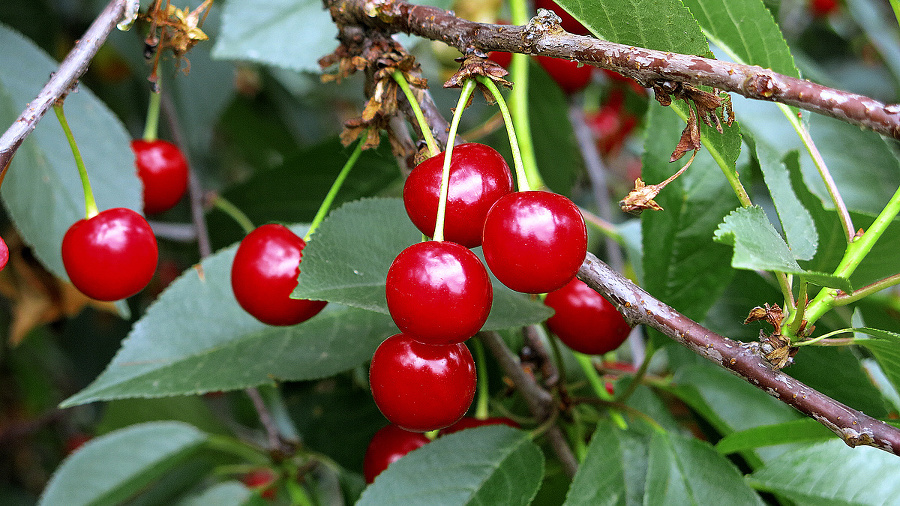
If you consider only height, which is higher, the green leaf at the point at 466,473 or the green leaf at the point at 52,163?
the green leaf at the point at 52,163

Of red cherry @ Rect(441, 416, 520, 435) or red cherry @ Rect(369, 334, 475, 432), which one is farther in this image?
red cherry @ Rect(441, 416, 520, 435)

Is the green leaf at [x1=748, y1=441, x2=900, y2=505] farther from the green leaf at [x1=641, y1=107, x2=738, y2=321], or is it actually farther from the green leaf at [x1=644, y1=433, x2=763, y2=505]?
the green leaf at [x1=641, y1=107, x2=738, y2=321]

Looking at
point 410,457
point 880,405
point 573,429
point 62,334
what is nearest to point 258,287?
point 410,457

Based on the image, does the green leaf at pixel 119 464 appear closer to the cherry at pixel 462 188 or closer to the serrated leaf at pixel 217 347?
the serrated leaf at pixel 217 347

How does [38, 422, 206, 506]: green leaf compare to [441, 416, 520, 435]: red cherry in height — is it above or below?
below

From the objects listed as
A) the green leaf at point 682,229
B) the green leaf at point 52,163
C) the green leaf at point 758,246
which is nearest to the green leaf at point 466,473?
the green leaf at point 682,229

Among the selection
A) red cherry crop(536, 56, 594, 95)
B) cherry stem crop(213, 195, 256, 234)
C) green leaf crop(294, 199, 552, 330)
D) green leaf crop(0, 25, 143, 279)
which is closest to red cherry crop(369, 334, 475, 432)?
green leaf crop(294, 199, 552, 330)

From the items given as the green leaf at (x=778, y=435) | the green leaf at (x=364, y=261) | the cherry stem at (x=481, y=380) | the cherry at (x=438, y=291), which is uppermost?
the cherry at (x=438, y=291)
